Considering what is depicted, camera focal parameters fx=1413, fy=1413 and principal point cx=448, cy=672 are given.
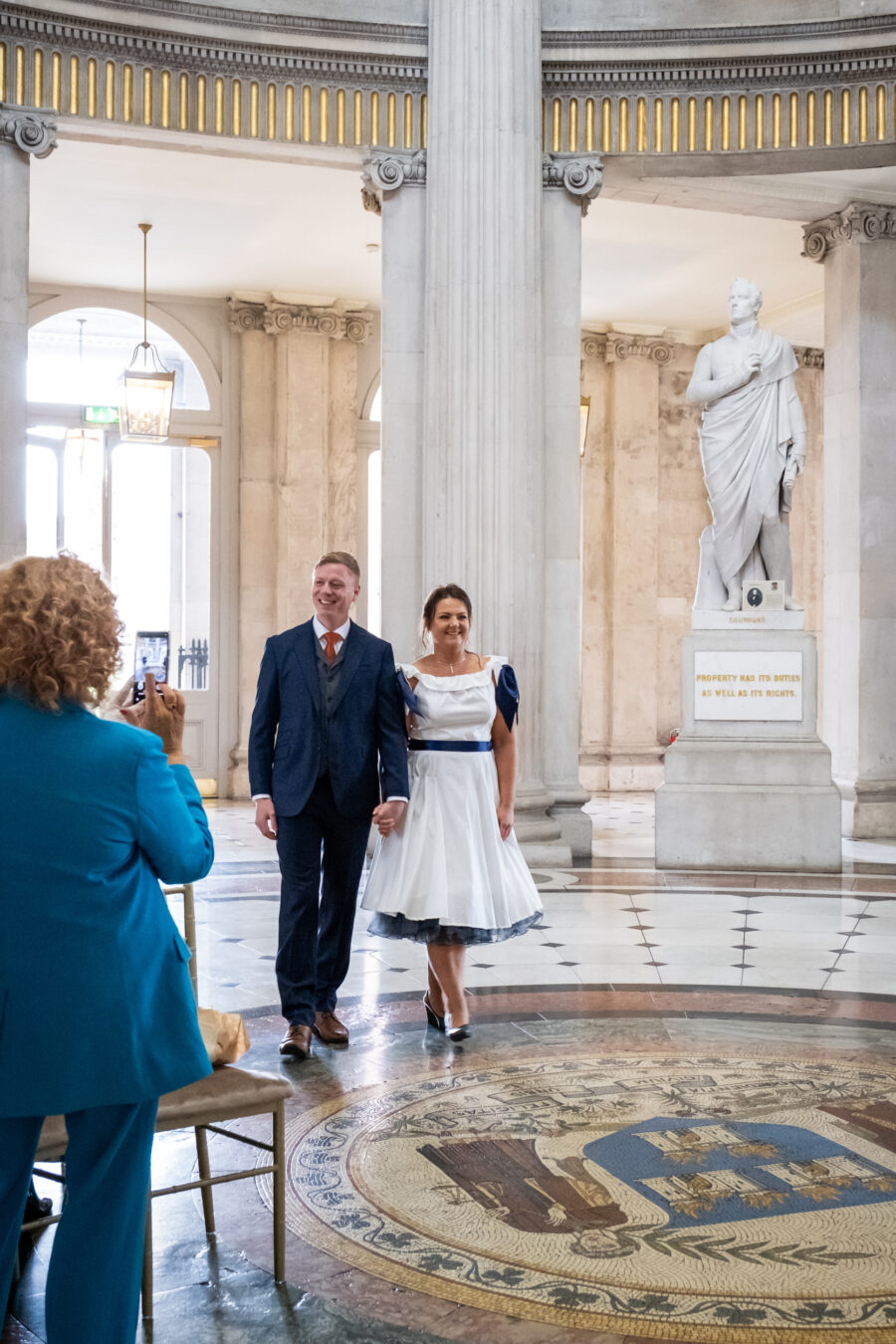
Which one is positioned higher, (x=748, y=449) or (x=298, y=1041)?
(x=748, y=449)

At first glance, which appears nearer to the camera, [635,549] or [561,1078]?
[561,1078]

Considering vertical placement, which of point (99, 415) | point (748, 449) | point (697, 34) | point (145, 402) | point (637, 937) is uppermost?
point (697, 34)

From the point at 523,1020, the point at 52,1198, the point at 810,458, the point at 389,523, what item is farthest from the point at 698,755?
the point at 810,458

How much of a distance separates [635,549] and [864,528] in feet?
19.9

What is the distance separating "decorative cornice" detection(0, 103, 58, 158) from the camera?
902 centimetres

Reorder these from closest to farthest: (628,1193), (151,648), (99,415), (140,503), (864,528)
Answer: (628,1193) < (864,528) < (99,415) < (151,648) < (140,503)

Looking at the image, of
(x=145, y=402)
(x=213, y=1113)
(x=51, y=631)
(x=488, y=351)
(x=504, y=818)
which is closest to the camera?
(x=51, y=631)

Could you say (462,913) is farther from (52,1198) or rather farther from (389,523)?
(389,523)

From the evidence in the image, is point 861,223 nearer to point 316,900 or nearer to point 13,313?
point 13,313

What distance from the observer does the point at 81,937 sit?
2178mm

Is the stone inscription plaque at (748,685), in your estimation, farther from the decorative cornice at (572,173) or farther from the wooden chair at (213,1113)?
the wooden chair at (213,1113)

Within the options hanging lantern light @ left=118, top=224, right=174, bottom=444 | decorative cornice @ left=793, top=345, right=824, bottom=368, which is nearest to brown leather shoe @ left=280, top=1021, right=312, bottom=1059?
hanging lantern light @ left=118, top=224, right=174, bottom=444

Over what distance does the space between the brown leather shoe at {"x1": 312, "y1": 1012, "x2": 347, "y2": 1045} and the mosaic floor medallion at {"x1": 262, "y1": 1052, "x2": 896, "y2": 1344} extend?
553mm

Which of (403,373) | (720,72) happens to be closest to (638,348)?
(720,72)
